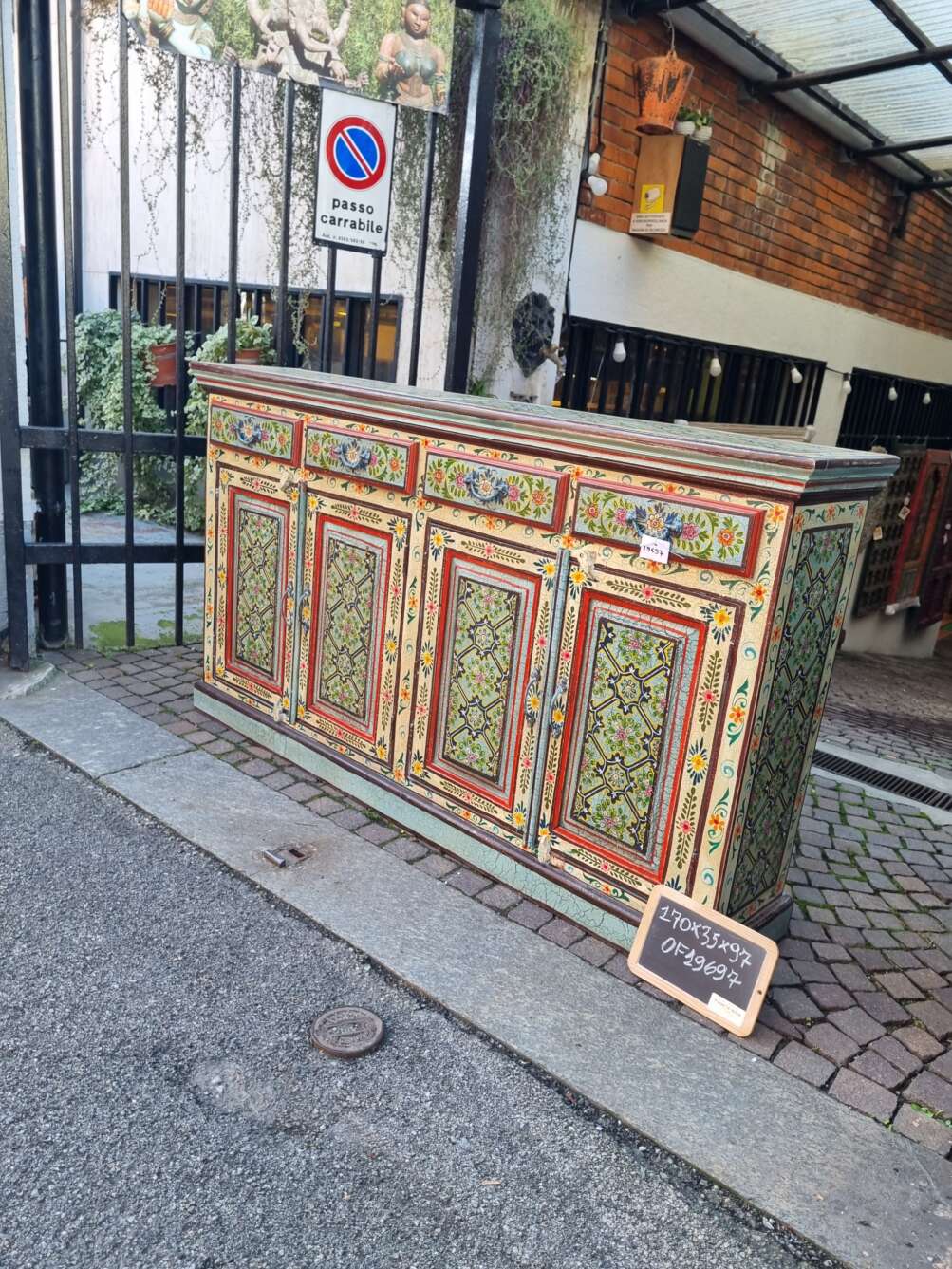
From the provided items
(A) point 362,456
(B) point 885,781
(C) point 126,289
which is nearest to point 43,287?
(C) point 126,289

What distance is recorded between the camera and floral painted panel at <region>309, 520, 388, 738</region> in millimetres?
A: 3990

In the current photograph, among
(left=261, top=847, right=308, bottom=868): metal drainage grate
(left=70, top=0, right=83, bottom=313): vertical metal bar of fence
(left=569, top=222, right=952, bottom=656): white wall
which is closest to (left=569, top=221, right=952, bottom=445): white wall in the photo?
(left=569, top=222, right=952, bottom=656): white wall

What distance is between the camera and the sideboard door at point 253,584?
436 cm

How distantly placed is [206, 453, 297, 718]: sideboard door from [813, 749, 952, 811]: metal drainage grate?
9.82ft

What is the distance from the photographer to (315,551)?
166 inches

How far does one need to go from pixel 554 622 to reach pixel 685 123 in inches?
191

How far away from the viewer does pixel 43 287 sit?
17.1 feet

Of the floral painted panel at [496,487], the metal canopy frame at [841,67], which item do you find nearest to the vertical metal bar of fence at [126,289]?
the floral painted panel at [496,487]

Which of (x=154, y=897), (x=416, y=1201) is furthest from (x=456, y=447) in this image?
(x=416, y=1201)

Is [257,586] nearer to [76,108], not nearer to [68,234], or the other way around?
[68,234]

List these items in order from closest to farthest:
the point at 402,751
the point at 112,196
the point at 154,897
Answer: the point at 154,897, the point at 402,751, the point at 112,196

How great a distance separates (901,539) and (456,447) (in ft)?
30.7

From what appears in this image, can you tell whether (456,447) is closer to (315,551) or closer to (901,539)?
(315,551)

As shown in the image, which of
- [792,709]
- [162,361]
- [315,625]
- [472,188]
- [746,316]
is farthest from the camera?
[746,316]
